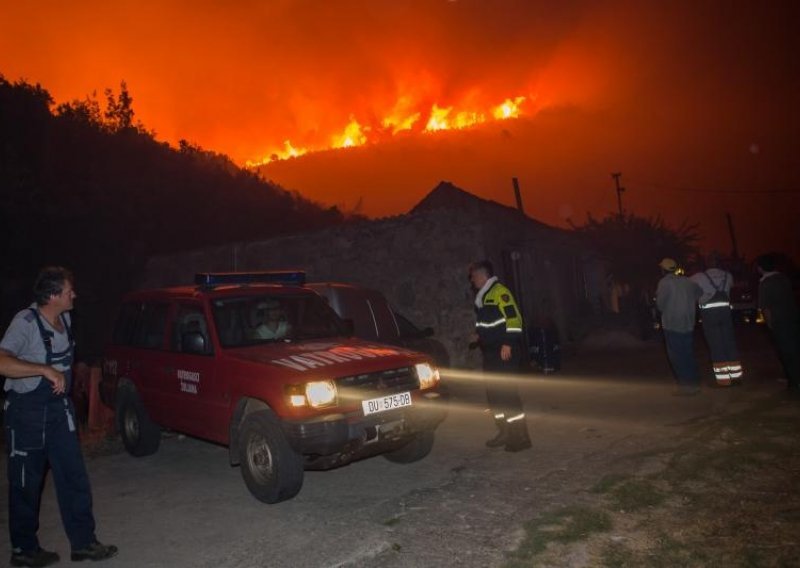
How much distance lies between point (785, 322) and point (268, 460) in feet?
21.8

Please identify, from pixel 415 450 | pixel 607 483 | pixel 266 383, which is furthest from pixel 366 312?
pixel 607 483

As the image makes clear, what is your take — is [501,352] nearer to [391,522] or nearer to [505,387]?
[505,387]

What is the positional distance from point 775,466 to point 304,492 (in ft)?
12.8

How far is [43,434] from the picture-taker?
3.99m

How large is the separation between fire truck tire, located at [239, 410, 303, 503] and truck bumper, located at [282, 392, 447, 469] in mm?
121

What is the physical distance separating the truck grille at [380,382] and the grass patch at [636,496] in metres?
1.83

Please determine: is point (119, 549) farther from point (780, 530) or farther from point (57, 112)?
point (57, 112)

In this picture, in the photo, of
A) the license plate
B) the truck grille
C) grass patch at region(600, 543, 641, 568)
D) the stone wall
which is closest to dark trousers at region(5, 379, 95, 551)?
the truck grille

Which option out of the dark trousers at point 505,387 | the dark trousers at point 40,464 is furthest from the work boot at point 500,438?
the dark trousers at point 40,464

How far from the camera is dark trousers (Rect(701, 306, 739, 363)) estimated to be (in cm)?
866

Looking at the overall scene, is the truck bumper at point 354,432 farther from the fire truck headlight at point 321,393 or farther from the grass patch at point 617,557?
the grass patch at point 617,557

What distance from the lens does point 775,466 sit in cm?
499

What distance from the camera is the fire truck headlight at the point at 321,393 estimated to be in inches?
190

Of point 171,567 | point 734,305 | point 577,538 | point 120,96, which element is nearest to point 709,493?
point 577,538
